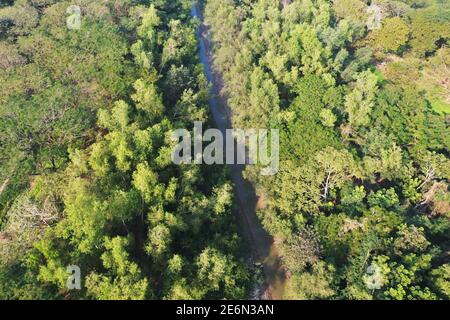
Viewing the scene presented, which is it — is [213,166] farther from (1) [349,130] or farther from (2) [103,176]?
(1) [349,130]

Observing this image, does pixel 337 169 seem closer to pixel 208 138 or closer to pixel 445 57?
pixel 208 138

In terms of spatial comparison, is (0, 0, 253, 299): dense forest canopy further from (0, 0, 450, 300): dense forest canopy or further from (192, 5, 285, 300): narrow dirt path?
(192, 5, 285, 300): narrow dirt path

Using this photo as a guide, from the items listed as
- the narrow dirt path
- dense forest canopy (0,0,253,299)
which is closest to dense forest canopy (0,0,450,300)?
dense forest canopy (0,0,253,299)

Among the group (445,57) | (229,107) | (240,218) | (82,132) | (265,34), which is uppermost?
(265,34)

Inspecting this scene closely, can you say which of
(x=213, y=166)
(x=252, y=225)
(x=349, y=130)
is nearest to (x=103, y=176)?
(x=213, y=166)

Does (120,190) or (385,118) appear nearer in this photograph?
(120,190)

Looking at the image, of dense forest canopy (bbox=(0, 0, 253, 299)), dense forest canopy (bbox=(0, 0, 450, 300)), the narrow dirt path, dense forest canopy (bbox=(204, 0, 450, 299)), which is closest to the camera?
dense forest canopy (bbox=(0, 0, 253, 299))

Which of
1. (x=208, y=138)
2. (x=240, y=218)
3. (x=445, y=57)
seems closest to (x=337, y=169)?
(x=240, y=218)
